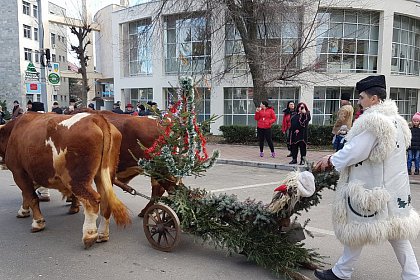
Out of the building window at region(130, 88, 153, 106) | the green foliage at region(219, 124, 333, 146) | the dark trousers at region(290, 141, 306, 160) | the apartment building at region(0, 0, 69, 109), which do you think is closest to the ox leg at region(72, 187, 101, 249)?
the dark trousers at region(290, 141, 306, 160)

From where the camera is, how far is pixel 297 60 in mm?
16094

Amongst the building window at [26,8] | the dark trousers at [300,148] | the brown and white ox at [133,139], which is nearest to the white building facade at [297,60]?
the dark trousers at [300,148]

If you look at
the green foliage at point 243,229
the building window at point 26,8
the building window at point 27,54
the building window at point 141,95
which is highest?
the building window at point 26,8

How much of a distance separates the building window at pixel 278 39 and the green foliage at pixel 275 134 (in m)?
2.68

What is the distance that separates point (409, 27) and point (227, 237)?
25329mm

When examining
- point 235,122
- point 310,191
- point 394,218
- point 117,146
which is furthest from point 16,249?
point 235,122

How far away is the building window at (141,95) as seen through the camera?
25.8 meters

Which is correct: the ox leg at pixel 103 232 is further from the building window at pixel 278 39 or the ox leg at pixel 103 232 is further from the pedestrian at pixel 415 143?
the building window at pixel 278 39

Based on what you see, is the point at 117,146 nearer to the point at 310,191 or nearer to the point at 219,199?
the point at 219,199

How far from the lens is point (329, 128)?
15.1 m

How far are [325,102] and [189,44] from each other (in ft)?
29.1

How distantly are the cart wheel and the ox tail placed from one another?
31 centimetres

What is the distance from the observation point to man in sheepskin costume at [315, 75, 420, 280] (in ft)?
9.83

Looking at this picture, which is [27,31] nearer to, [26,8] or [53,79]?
[26,8]
